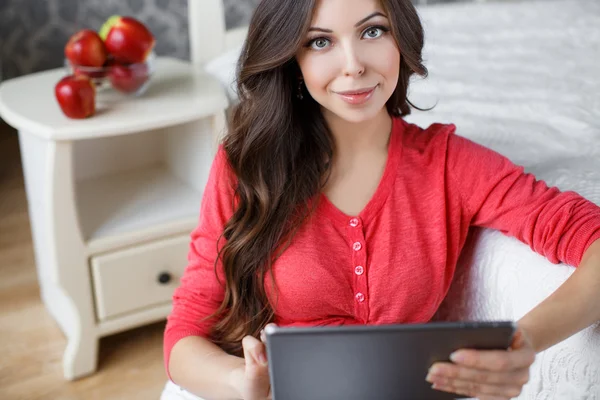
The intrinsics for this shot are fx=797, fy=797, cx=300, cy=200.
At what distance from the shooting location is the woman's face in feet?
3.21

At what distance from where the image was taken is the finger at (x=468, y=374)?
78cm

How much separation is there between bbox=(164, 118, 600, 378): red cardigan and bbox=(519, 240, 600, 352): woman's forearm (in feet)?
0.26

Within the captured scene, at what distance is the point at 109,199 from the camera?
1878mm

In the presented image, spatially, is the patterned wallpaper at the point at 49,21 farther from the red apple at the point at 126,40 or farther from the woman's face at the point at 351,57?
the woman's face at the point at 351,57

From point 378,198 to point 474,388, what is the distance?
341mm

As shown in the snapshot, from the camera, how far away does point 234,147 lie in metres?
1.09

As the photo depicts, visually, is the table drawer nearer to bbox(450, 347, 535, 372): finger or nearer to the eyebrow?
the eyebrow

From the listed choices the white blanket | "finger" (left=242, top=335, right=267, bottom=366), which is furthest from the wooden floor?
"finger" (left=242, top=335, right=267, bottom=366)

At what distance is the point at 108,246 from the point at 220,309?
69 cm

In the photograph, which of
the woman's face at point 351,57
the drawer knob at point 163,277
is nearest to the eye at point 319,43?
the woman's face at point 351,57

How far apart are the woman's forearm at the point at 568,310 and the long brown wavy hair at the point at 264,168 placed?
33 cm

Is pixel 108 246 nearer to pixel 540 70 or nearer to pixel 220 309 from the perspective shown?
pixel 220 309

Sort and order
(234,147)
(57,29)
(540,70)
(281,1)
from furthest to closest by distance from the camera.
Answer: (57,29)
(540,70)
(234,147)
(281,1)

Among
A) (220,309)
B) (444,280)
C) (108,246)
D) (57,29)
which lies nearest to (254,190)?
(220,309)
